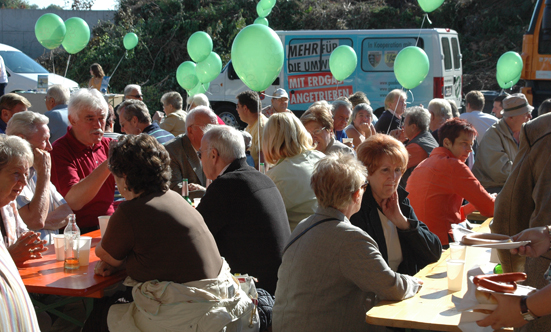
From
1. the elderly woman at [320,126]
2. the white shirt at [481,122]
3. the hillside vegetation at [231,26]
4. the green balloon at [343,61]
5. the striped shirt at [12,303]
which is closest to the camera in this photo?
A: the striped shirt at [12,303]

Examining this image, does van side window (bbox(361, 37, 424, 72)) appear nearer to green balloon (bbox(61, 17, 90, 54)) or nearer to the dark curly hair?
green balloon (bbox(61, 17, 90, 54))

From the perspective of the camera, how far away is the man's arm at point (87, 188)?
3375mm

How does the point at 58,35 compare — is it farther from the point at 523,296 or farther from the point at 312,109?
the point at 523,296

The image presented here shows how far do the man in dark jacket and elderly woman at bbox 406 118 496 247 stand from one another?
118 centimetres

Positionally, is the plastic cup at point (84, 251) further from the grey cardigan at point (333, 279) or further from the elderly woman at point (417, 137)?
the elderly woman at point (417, 137)

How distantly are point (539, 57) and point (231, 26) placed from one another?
989cm

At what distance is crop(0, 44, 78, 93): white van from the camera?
11.2m

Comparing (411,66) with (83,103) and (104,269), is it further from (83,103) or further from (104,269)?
(104,269)

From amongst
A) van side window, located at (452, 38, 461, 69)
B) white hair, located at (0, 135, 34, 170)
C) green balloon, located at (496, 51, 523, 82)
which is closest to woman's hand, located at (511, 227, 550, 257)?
white hair, located at (0, 135, 34, 170)

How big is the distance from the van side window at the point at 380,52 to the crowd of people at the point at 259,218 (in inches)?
283

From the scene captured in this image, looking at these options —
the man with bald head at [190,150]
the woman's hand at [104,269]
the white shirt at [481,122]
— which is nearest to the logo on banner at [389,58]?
the white shirt at [481,122]

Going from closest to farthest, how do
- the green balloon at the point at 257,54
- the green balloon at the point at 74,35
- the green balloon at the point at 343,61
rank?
the green balloon at the point at 257,54, the green balloon at the point at 74,35, the green balloon at the point at 343,61

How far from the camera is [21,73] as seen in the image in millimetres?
11406

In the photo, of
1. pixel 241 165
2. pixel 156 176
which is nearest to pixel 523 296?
pixel 156 176
